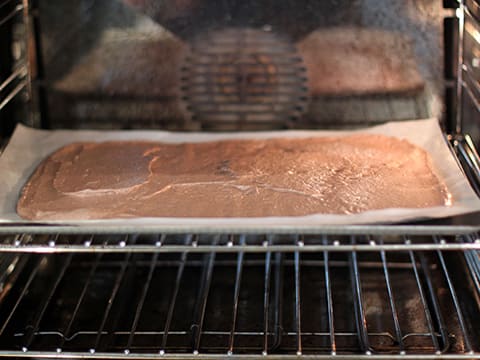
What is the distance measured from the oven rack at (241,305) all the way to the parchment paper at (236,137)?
0.75 ft

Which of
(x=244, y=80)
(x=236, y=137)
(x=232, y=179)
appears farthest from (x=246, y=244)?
(x=244, y=80)

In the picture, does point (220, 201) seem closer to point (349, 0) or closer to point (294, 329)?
point (294, 329)

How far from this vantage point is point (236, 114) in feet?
5.39

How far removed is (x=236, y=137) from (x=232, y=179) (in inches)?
10.4

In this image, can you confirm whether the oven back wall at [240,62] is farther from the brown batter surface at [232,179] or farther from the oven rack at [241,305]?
the oven rack at [241,305]

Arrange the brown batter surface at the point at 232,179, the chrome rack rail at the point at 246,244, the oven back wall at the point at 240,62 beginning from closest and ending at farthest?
the chrome rack rail at the point at 246,244, the brown batter surface at the point at 232,179, the oven back wall at the point at 240,62

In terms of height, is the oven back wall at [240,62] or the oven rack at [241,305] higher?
the oven back wall at [240,62]

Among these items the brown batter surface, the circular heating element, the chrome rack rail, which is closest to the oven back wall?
the circular heating element

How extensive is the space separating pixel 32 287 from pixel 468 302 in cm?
102

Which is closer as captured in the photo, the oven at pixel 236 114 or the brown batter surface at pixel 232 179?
Result: the brown batter surface at pixel 232 179

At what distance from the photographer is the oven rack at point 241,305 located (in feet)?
4.15

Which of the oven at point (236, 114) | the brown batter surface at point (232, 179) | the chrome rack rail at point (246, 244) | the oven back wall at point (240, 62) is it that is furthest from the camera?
the oven back wall at point (240, 62)

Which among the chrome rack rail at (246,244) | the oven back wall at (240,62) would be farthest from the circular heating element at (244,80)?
the chrome rack rail at (246,244)

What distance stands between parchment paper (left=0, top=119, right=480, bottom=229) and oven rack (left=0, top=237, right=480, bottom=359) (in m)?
0.23
